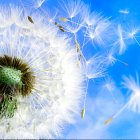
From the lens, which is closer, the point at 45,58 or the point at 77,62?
the point at 77,62

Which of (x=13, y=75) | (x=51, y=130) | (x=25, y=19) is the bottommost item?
(x=51, y=130)

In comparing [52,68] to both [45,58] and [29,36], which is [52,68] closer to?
[45,58]

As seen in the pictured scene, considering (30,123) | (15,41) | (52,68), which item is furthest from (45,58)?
(30,123)

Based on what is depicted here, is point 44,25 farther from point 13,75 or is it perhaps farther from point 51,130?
point 51,130

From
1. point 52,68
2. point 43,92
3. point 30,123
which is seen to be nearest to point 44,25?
point 52,68

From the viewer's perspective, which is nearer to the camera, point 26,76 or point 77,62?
point 77,62

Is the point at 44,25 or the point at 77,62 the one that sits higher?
the point at 44,25
